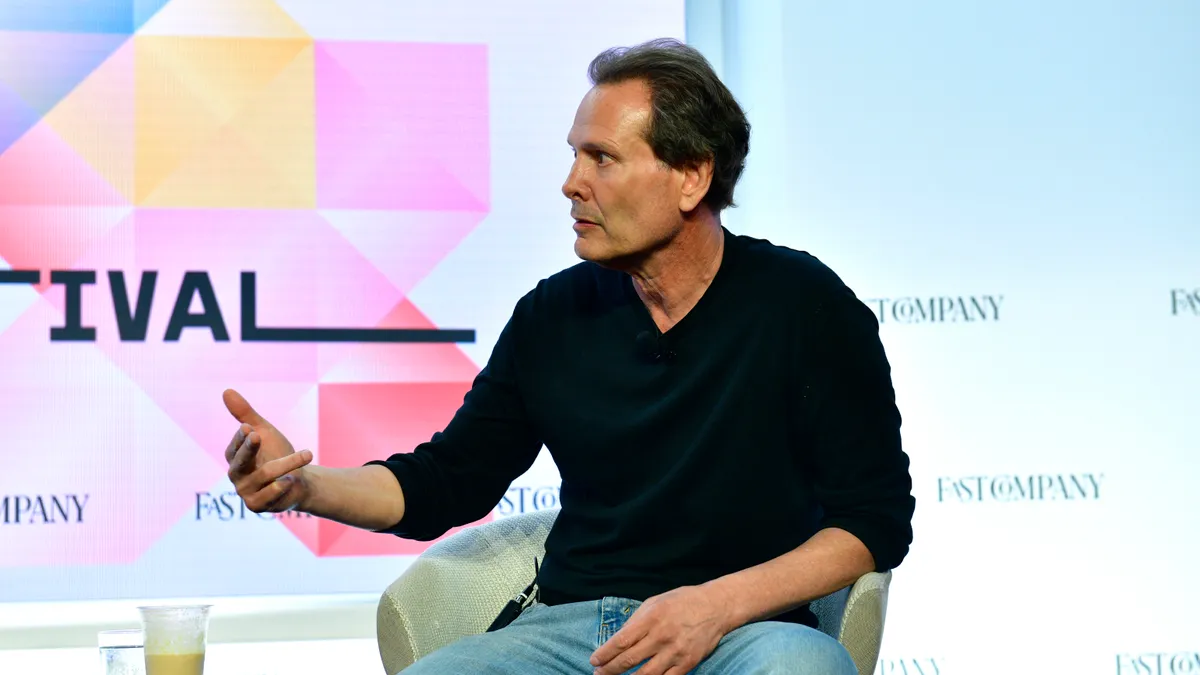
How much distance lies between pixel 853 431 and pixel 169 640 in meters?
0.99

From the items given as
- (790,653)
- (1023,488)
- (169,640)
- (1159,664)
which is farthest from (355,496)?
(1159,664)

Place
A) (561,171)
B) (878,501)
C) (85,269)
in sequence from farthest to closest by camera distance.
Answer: (561,171) → (85,269) → (878,501)

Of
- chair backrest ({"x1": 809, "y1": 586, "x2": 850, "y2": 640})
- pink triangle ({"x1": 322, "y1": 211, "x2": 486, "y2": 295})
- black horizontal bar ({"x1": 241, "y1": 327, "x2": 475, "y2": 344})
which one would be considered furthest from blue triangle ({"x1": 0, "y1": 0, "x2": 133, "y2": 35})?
chair backrest ({"x1": 809, "y1": 586, "x2": 850, "y2": 640})

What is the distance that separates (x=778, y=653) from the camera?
5.17 ft

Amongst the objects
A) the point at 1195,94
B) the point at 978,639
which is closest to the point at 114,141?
the point at 978,639

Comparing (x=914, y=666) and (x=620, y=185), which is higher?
(x=620, y=185)

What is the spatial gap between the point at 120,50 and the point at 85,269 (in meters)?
0.58

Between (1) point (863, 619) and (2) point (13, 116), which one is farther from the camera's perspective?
(2) point (13, 116)

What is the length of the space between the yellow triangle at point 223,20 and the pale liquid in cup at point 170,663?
2.11m

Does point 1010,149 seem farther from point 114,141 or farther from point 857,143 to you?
point 114,141

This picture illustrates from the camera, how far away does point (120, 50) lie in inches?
129

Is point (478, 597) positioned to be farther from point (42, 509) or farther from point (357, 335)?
point (42, 509)

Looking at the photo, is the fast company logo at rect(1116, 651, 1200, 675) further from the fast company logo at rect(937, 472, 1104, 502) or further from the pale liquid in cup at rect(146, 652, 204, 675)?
the pale liquid in cup at rect(146, 652, 204, 675)

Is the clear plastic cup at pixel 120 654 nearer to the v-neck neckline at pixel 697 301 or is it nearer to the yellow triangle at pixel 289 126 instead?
the v-neck neckline at pixel 697 301
